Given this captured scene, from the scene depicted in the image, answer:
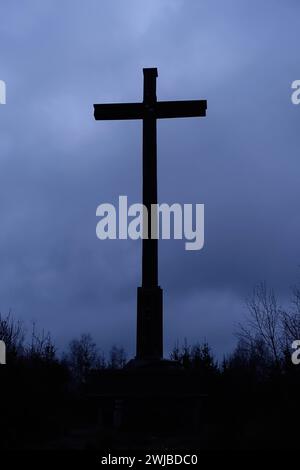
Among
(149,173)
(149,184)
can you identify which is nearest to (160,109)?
(149,173)

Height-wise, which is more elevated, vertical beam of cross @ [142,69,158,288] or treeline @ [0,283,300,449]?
vertical beam of cross @ [142,69,158,288]

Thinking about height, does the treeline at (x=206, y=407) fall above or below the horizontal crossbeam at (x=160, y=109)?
below

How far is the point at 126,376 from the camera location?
10.3 metres

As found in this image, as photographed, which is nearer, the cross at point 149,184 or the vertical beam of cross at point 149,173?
the cross at point 149,184

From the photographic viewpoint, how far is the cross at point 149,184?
37.2 ft

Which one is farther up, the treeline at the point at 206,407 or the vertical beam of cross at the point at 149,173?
the vertical beam of cross at the point at 149,173

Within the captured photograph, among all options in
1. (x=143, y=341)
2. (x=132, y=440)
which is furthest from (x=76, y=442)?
(x=143, y=341)

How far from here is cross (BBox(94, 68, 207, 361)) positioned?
11328mm

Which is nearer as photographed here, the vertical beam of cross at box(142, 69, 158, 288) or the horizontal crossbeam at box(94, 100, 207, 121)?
the vertical beam of cross at box(142, 69, 158, 288)

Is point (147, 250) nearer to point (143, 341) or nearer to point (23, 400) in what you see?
point (143, 341)

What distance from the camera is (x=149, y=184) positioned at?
1232 cm

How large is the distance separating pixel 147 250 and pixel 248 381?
22.5 ft

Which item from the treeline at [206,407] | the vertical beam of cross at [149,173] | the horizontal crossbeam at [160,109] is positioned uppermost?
the horizontal crossbeam at [160,109]
